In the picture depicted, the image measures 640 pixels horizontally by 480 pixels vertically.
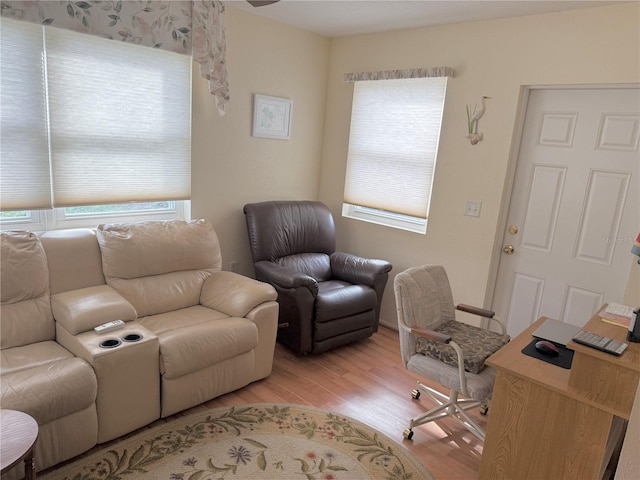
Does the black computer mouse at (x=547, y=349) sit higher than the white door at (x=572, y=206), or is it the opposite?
the white door at (x=572, y=206)

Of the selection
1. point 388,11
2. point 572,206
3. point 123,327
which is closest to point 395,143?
point 388,11

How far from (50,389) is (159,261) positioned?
1090 millimetres

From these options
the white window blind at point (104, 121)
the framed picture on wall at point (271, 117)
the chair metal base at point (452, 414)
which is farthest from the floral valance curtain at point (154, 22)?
the chair metal base at point (452, 414)

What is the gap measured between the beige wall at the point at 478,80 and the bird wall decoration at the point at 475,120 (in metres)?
0.04

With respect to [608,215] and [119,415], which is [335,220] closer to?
[608,215]

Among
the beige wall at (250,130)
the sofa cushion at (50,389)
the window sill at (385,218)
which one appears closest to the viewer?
the sofa cushion at (50,389)

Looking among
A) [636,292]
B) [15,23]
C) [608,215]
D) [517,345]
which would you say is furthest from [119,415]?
[608,215]

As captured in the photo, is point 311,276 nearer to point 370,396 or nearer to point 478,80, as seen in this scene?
point 370,396

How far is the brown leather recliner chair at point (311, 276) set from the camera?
10.0 ft

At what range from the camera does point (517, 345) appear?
1994 millimetres

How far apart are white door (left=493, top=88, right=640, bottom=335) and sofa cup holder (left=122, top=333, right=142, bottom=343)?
2.55m

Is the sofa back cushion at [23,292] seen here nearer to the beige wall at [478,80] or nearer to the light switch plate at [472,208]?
the beige wall at [478,80]

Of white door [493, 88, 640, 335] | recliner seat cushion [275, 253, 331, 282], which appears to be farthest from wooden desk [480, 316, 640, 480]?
recliner seat cushion [275, 253, 331, 282]

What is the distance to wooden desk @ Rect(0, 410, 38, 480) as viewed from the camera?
1.42 m
